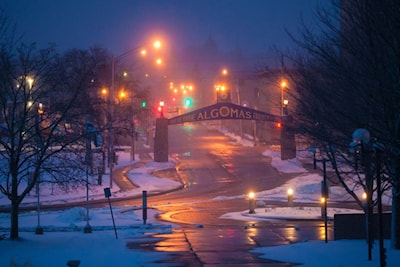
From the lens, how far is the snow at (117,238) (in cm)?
1659

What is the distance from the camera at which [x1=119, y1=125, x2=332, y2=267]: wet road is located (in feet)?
61.8

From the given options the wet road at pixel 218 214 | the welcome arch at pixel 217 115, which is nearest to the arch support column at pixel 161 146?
the welcome arch at pixel 217 115

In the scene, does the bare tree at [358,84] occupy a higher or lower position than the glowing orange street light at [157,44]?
lower

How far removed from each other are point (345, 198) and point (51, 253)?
23.6 metres


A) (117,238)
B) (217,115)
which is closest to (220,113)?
(217,115)

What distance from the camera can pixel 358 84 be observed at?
14.4 m

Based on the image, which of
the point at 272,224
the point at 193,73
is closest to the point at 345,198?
the point at 272,224

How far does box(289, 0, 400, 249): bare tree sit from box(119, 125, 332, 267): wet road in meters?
3.51

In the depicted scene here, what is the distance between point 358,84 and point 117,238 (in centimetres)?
1075

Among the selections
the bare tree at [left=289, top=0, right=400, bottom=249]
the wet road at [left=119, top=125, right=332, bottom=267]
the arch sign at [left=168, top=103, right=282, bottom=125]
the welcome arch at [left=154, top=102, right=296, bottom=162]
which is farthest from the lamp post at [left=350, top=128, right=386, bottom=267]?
the arch sign at [left=168, top=103, right=282, bottom=125]

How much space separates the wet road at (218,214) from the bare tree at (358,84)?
11.5 ft

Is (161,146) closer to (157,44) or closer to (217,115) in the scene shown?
(217,115)

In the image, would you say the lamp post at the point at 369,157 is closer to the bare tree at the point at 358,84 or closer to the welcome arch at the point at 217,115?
the bare tree at the point at 358,84

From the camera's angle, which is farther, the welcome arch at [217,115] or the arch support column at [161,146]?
the arch support column at [161,146]
